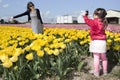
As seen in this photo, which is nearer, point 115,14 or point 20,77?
point 20,77

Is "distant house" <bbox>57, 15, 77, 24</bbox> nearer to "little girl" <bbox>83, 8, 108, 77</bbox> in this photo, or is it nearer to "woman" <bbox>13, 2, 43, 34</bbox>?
"woman" <bbox>13, 2, 43, 34</bbox>

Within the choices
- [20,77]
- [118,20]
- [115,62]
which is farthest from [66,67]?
[118,20]

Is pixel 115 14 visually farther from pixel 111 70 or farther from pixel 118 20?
pixel 111 70

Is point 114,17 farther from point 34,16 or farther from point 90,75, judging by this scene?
point 90,75

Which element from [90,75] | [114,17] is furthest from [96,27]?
[114,17]

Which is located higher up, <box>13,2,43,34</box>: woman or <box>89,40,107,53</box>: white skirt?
<box>13,2,43,34</box>: woman

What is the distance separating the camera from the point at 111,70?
6.96m

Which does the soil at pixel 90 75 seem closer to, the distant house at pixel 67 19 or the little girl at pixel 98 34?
the little girl at pixel 98 34

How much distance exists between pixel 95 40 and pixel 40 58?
3.63ft

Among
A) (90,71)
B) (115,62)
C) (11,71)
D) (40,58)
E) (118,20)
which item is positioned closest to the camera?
(11,71)

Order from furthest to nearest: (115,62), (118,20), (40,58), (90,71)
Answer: (118,20), (115,62), (90,71), (40,58)

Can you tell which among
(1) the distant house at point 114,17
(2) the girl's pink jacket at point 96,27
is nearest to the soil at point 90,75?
(2) the girl's pink jacket at point 96,27

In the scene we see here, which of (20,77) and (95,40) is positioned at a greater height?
(95,40)

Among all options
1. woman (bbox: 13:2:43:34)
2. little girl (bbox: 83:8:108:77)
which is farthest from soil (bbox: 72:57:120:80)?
woman (bbox: 13:2:43:34)
